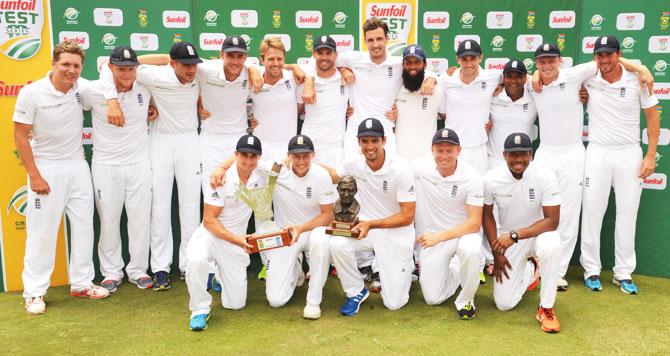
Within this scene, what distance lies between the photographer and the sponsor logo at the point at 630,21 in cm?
668

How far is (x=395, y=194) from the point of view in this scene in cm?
582

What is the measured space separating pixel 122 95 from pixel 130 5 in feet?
3.73

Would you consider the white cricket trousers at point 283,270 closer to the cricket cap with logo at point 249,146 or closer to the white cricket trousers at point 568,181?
the cricket cap with logo at point 249,146

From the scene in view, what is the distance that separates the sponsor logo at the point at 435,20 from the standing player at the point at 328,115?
3.75ft

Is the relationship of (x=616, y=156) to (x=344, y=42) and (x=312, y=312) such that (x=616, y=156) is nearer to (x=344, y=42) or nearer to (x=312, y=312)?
(x=344, y=42)

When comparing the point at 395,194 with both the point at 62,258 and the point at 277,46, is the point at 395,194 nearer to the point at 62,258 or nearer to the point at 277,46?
the point at 277,46

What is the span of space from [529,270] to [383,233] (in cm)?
141

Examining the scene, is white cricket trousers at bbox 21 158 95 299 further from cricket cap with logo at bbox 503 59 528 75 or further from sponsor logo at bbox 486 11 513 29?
sponsor logo at bbox 486 11 513 29

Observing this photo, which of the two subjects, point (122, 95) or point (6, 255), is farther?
point (6, 255)

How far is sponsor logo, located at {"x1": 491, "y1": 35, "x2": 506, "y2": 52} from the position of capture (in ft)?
23.2

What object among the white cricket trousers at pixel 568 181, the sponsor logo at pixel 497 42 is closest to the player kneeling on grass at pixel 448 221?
the white cricket trousers at pixel 568 181

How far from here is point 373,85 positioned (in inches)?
258

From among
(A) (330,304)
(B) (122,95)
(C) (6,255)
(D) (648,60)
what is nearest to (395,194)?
(A) (330,304)

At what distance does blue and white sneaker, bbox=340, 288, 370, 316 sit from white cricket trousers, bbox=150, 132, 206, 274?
1.86 metres
